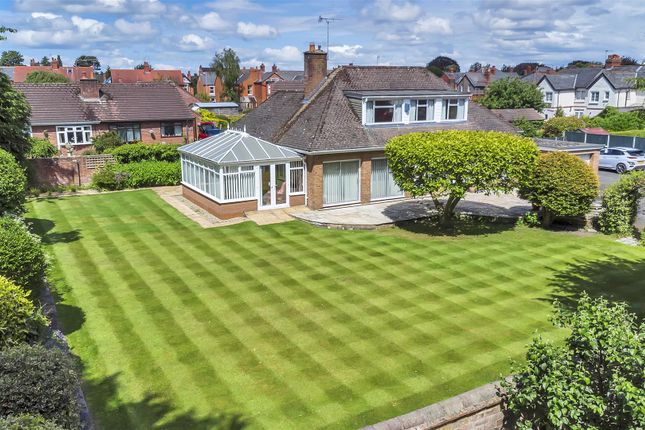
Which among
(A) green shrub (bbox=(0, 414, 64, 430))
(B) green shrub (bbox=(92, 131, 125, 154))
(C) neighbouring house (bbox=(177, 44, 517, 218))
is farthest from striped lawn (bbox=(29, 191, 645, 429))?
(B) green shrub (bbox=(92, 131, 125, 154))

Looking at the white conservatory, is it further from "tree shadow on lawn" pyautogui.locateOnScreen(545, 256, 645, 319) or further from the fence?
the fence

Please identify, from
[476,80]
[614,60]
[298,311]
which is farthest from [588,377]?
[476,80]

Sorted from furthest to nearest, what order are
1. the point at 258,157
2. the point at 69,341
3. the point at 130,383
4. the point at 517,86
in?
the point at 517,86 < the point at 258,157 < the point at 69,341 < the point at 130,383

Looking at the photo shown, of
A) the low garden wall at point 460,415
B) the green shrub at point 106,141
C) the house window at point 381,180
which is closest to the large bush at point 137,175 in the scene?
the green shrub at point 106,141

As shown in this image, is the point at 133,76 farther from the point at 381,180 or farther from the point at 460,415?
the point at 460,415

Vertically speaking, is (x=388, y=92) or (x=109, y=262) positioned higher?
(x=388, y=92)

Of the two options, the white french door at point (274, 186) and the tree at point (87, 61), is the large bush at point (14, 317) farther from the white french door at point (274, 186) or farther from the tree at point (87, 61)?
the tree at point (87, 61)

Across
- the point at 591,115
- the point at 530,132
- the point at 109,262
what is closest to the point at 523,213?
the point at 109,262

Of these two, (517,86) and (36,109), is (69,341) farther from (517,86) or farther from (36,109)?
(517,86)
